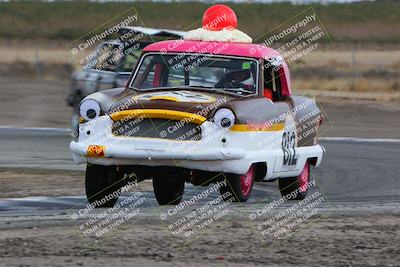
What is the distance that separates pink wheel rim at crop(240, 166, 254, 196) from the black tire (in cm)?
120

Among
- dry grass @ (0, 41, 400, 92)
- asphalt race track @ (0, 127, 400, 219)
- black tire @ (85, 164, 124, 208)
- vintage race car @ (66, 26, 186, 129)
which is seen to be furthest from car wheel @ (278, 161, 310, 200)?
dry grass @ (0, 41, 400, 92)

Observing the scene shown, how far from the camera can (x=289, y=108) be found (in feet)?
37.4

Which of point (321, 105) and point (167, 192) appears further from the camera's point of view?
point (321, 105)

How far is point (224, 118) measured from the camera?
9852mm

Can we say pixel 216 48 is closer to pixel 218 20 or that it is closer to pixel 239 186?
pixel 218 20

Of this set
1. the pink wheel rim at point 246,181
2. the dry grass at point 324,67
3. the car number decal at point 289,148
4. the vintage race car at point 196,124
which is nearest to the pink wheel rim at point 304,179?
the vintage race car at point 196,124

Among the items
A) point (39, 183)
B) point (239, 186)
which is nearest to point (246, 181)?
point (239, 186)

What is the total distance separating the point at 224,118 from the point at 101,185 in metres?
1.37

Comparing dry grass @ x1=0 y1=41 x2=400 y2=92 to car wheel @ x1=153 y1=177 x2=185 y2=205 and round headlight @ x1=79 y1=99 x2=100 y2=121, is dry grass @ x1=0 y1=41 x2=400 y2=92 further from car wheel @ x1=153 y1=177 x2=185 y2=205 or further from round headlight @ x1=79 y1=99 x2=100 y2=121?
round headlight @ x1=79 y1=99 x2=100 y2=121

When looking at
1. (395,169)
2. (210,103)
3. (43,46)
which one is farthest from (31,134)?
(43,46)

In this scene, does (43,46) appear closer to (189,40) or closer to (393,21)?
(393,21)

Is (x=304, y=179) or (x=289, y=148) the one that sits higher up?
(x=289, y=148)

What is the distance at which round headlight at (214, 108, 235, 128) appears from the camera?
983 cm

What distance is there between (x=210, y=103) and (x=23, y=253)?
10.7ft
